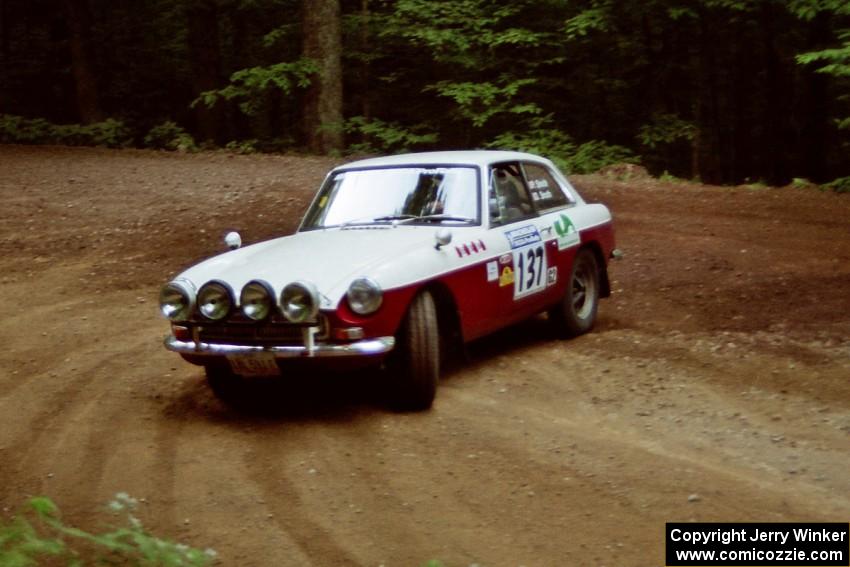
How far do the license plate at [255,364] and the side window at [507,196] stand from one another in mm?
2264

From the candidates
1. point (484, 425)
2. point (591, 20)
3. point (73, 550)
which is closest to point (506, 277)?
point (484, 425)

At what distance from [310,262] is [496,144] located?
43.8 feet

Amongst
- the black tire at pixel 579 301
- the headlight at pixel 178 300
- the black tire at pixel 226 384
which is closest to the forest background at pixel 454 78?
the black tire at pixel 579 301

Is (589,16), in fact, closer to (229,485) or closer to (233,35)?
(233,35)

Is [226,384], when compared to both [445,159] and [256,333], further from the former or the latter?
[445,159]

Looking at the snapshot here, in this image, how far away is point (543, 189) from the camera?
31.8 feet

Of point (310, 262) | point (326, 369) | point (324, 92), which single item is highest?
point (324, 92)

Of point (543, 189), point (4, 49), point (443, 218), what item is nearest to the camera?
point (443, 218)

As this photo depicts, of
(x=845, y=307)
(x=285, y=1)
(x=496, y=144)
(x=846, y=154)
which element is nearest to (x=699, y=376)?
(x=845, y=307)

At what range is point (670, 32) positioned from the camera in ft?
90.6

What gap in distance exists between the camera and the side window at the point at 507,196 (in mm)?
8727

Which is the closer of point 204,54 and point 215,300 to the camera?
point 215,300

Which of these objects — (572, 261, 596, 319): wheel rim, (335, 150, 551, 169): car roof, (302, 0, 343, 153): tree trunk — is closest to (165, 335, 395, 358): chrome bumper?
(335, 150, 551, 169): car roof

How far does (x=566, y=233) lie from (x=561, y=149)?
447 inches
